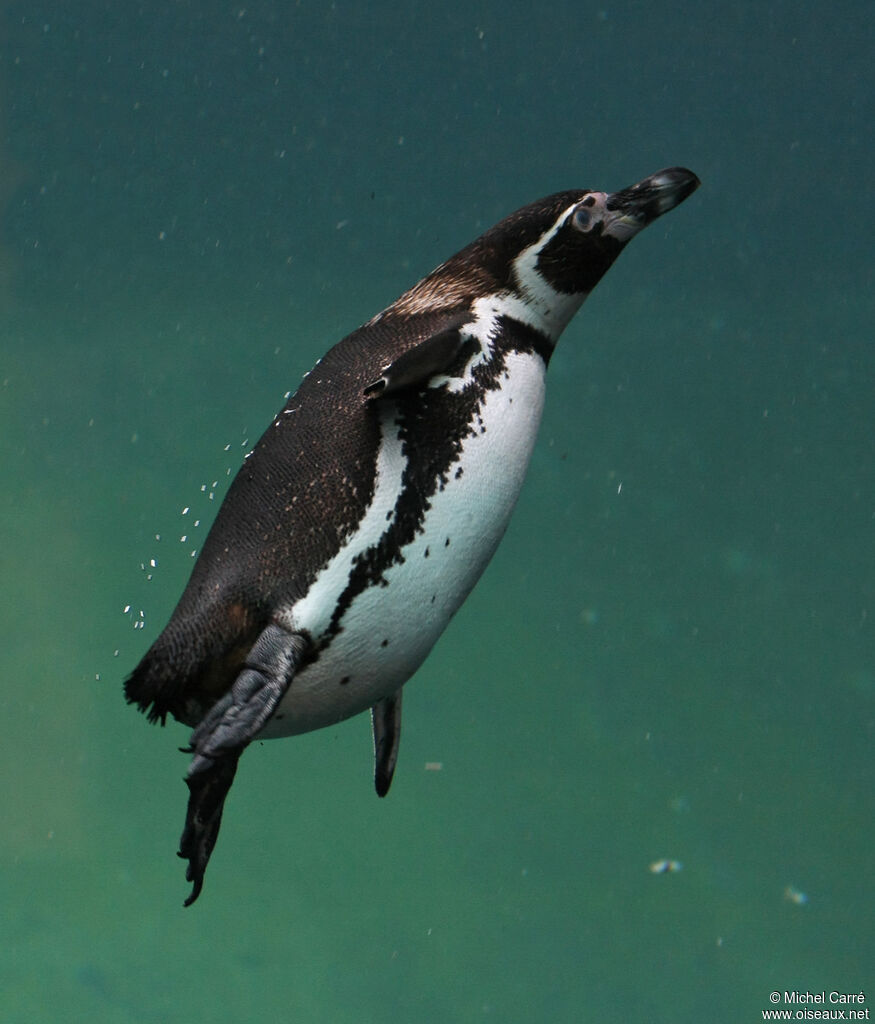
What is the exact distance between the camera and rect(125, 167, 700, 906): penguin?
1.49m

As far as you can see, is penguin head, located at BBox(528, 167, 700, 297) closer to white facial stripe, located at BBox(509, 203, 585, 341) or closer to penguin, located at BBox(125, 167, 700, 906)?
white facial stripe, located at BBox(509, 203, 585, 341)

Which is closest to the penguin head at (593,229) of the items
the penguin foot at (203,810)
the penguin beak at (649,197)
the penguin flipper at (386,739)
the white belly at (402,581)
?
the penguin beak at (649,197)

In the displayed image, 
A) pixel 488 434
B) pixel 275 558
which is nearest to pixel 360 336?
pixel 488 434

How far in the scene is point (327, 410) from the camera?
65.1 inches

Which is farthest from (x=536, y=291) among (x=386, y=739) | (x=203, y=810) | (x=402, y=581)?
(x=203, y=810)

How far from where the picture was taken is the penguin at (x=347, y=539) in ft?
4.90

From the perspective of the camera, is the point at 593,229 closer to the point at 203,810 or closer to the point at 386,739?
the point at 386,739

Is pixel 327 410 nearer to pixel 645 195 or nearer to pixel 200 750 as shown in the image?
pixel 200 750

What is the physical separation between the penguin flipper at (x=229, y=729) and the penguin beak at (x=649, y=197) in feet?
3.20

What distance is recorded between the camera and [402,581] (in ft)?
5.16

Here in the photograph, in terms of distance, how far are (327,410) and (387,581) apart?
11.1 inches

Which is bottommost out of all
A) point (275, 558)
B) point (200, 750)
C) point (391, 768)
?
point (391, 768)

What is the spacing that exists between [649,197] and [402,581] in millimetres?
863

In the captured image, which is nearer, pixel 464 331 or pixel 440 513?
pixel 440 513
